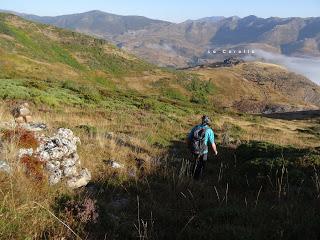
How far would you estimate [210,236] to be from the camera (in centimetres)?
591

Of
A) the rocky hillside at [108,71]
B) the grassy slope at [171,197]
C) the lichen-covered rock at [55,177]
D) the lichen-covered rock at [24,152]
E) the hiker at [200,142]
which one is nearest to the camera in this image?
the grassy slope at [171,197]

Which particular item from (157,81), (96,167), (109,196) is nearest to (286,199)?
(109,196)

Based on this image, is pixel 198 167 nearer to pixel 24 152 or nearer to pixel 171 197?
pixel 171 197

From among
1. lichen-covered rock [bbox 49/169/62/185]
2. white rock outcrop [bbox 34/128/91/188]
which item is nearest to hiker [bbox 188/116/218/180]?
white rock outcrop [bbox 34/128/91/188]

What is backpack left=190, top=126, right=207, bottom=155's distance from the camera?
11.9 m

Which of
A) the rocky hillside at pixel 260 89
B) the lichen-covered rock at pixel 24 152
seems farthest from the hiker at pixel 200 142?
the rocky hillside at pixel 260 89

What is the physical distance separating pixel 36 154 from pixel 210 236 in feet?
13.8

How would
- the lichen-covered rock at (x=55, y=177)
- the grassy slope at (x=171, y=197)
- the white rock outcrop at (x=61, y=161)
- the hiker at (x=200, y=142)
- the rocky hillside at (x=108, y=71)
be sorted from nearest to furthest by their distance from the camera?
the grassy slope at (x=171, y=197), the lichen-covered rock at (x=55, y=177), the white rock outcrop at (x=61, y=161), the hiker at (x=200, y=142), the rocky hillside at (x=108, y=71)

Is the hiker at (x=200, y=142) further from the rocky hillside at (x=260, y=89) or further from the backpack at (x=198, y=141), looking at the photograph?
the rocky hillside at (x=260, y=89)

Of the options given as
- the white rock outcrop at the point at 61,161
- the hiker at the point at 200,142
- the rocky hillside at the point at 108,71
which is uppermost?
the white rock outcrop at the point at 61,161

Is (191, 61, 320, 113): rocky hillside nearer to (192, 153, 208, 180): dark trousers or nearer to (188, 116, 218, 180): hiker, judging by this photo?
(188, 116, 218, 180): hiker

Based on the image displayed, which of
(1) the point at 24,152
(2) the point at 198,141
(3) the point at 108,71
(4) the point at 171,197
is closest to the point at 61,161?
(1) the point at 24,152

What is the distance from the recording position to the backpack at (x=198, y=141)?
11.9m

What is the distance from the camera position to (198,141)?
39.1ft
